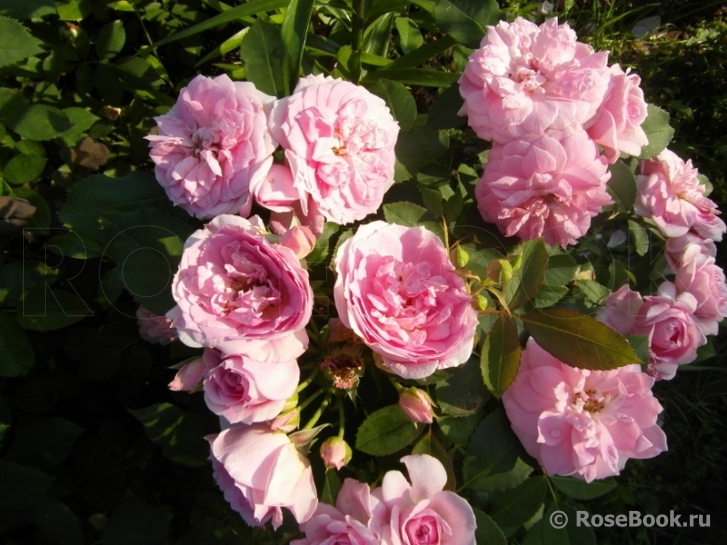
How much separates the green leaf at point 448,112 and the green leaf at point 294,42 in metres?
0.26

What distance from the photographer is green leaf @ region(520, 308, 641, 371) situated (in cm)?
79

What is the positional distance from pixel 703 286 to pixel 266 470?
88cm

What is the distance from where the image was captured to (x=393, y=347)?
712 mm

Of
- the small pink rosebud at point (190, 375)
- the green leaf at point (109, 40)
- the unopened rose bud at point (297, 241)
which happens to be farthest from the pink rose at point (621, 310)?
the green leaf at point (109, 40)

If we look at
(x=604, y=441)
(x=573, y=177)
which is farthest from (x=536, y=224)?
(x=604, y=441)

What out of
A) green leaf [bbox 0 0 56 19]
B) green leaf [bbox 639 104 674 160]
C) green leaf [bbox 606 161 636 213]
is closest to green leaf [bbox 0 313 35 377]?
green leaf [bbox 0 0 56 19]

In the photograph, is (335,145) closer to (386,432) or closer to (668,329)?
(386,432)

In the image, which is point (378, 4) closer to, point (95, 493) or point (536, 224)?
point (536, 224)

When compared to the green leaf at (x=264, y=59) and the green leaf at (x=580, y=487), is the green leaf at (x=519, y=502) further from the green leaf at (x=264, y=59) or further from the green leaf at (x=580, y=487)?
the green leaf at (x=264, y=59)

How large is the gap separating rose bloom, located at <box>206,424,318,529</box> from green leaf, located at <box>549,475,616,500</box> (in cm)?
47

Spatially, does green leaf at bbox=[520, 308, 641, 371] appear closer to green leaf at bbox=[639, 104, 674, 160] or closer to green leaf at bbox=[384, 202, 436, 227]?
green leaf at bbox=[384, 202, 436, 227]

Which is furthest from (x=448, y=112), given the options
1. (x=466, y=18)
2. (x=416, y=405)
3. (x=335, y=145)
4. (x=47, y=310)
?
(x=47, y=310)

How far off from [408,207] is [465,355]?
31cm

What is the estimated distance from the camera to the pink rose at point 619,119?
910mm
